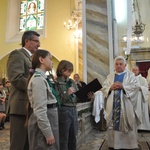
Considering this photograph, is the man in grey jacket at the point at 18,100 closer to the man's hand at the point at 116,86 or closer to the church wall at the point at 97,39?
the man's hand at the point at 116,86

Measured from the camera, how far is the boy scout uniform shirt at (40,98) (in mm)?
1415

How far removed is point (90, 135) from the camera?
4398mm

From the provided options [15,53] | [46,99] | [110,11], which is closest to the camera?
[46,99]

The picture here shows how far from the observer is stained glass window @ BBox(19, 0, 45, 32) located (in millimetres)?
12461

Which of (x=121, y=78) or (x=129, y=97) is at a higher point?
(x=121, y=78)

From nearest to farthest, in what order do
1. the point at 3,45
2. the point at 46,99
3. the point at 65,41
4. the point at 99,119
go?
the point at 46,99 < the point at 99,119 < the point at 65,41 < the point at 3,45

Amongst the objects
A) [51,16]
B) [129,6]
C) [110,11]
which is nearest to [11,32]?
[51,16]

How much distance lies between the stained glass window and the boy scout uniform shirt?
36.7 feet

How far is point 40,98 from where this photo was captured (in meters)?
1.45

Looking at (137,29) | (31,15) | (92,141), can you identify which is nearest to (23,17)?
(31,15)

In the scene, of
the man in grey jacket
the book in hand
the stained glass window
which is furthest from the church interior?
the man in grey jacket

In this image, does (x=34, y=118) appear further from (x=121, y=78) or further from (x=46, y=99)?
(x=121, y=78)

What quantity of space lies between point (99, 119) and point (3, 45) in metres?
9.58

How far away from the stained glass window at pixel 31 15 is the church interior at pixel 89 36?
0.28m
